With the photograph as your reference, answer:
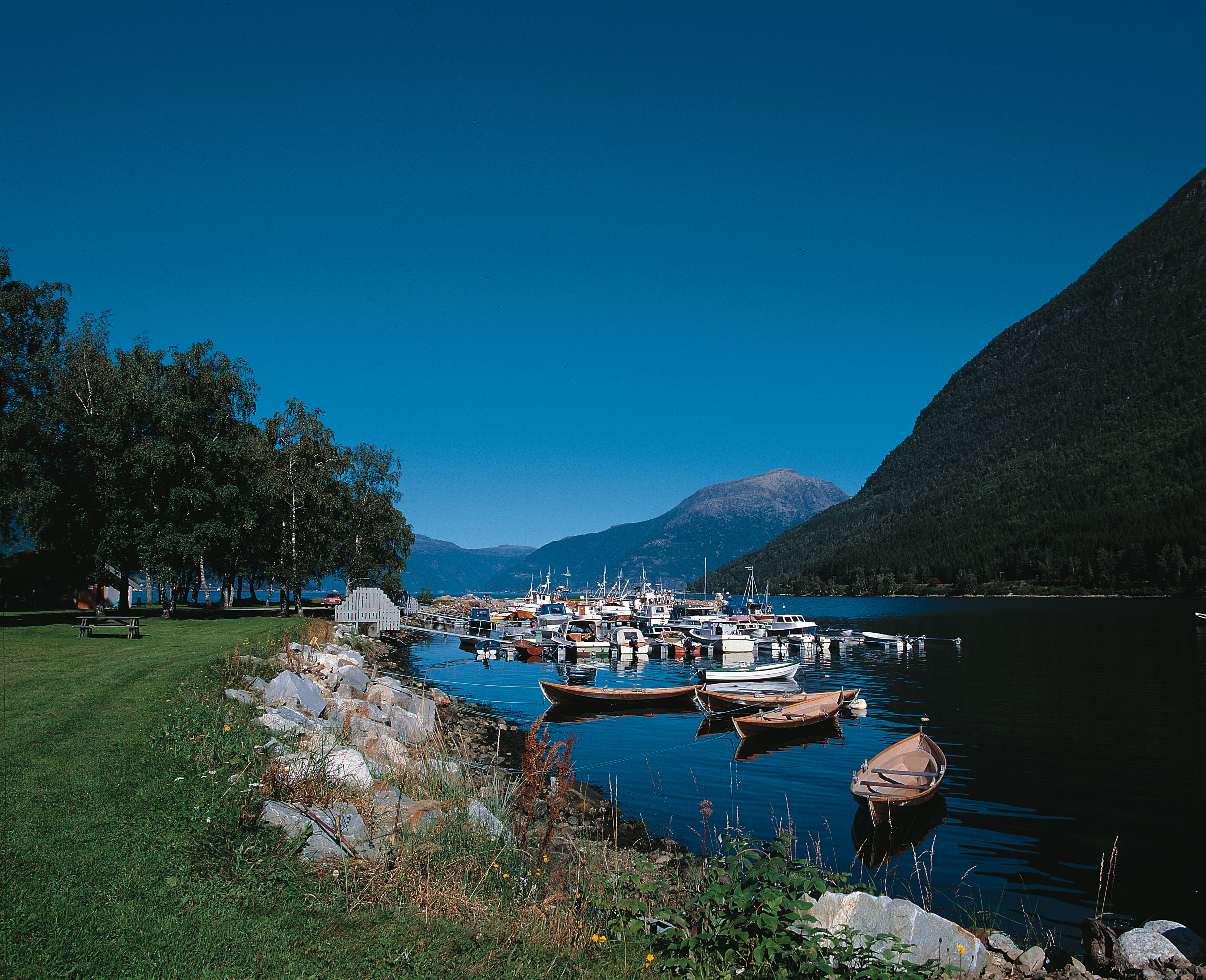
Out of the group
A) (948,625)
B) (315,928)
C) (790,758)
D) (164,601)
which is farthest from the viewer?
(948,625)

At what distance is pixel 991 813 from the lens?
17.8 m

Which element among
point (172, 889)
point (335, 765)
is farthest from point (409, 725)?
point (172, 889)

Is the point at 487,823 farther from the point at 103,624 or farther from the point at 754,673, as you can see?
the point at 754,673

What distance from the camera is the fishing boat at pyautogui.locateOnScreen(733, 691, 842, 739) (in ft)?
85.3

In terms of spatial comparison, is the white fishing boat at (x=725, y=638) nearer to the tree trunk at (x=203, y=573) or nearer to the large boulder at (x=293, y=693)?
the tree trunk at (x=203, y=573)

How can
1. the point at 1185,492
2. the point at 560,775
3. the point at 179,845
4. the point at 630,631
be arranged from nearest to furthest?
the point at 179,845 → the point at 560,775 → the point at 630,631 → the point at 1185,492

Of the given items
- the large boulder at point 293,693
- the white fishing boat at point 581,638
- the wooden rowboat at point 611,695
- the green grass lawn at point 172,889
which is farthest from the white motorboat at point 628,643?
the green grass lawn at point 172,889

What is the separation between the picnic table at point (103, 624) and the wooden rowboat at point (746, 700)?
72.9 feet

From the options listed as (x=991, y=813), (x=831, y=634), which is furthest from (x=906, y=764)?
(x=831, y=634)

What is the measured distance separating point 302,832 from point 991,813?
17.1m

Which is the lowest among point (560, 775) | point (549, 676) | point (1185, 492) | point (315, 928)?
point (549, 676)

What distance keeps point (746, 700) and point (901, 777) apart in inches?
519

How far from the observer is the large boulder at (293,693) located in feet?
51.4

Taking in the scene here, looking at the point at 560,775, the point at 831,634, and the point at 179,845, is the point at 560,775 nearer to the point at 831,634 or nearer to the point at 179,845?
the point at 179,845
